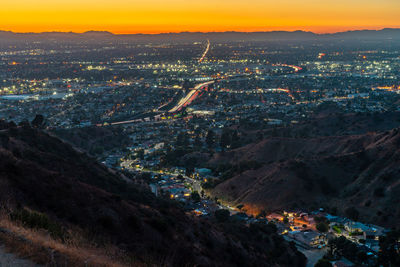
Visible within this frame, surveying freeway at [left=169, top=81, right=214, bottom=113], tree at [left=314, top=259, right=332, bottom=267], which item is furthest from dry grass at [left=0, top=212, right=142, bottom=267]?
freeway at [left=169, top=81, right=214, bottom=113]

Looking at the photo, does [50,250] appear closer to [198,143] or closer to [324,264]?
[324,264]

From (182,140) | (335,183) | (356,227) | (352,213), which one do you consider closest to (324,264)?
(356,227)

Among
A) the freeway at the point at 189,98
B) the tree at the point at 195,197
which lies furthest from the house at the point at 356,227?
the freeway at the point at 189,98

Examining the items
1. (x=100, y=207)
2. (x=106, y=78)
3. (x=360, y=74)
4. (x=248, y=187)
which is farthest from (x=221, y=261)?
(x=360, y=74)

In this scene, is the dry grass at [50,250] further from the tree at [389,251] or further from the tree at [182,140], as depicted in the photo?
the tree at [182,140]

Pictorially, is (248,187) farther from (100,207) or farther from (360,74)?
(360,74)
